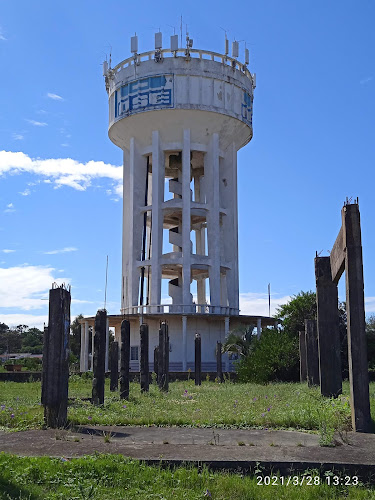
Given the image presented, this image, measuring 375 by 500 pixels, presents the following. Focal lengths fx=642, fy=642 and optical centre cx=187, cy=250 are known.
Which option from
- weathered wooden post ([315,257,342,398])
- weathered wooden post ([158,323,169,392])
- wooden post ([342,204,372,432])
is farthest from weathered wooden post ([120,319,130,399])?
wooden post ([342,204,372,432])

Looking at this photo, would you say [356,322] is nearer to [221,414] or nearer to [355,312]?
[355,312]

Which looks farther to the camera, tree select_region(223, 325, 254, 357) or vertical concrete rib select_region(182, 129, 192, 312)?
vertical concrete rib select_region(182, 129, 192, 312)

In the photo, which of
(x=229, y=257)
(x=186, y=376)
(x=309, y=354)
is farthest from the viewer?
(x=229, y=257)

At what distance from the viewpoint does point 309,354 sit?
20516mm

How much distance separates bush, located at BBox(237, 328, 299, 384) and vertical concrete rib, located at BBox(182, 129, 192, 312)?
18.6 metres

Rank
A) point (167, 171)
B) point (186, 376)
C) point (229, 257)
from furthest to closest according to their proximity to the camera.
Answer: point (167, 171) → point (229, 257) → point (186, 376)

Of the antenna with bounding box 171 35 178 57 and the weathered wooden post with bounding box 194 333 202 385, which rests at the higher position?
the antenna with bounding box 171 35 178 57

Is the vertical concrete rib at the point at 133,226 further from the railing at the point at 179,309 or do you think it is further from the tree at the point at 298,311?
the tree at the point at 298,311

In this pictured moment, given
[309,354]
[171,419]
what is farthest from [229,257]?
[171,419]

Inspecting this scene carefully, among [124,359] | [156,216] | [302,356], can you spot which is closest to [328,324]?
[124,359]

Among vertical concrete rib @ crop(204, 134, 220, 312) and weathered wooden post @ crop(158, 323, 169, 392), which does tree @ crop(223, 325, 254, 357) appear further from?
weathered wooden post @ crop(158, 323, 169, 392)

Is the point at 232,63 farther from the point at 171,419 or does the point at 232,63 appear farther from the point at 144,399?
the point at 171,419

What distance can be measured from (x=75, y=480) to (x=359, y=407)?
4980 mm

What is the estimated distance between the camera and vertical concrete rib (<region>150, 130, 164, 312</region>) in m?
47.9
